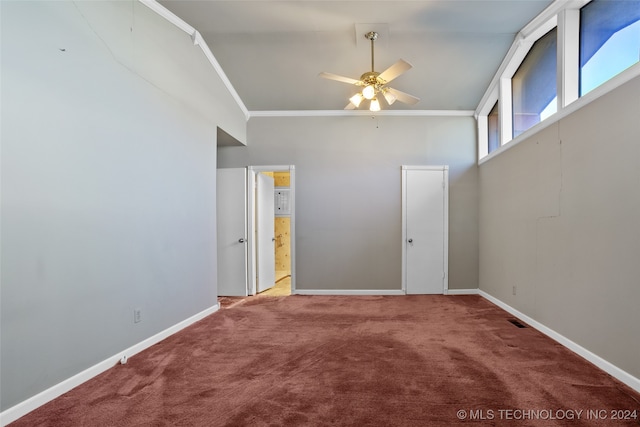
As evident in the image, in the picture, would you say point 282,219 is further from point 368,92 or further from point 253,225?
point 368,92

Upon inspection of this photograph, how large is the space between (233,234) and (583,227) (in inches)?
166

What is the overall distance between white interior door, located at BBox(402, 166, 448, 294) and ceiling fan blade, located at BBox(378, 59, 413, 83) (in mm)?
2129

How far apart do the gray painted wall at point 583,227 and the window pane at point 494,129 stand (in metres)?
0.63

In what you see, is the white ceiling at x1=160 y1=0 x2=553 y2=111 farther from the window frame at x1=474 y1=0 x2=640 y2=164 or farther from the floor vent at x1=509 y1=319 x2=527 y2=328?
the floor vent at x1=509 y1=319 x2=527 y2=328

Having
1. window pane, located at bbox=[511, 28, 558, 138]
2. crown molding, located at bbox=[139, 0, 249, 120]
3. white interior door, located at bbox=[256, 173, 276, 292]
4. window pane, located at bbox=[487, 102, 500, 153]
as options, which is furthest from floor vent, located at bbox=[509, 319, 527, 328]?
crown molding, located at bbox=[139, 0, 249, 120]

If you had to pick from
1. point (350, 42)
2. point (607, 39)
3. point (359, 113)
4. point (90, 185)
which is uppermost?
point (350, 42)

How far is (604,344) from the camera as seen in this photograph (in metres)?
2.28

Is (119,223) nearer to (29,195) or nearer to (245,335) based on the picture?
(29,195)

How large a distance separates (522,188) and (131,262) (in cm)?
413

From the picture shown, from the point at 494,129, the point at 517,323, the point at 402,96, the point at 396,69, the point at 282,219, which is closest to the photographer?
the point at 396,69

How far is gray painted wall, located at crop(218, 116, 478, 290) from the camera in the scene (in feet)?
15.8

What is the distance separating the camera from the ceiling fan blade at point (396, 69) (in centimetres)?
260

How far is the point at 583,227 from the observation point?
252 cm

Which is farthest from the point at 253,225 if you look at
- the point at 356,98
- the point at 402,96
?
the point at 402,96
